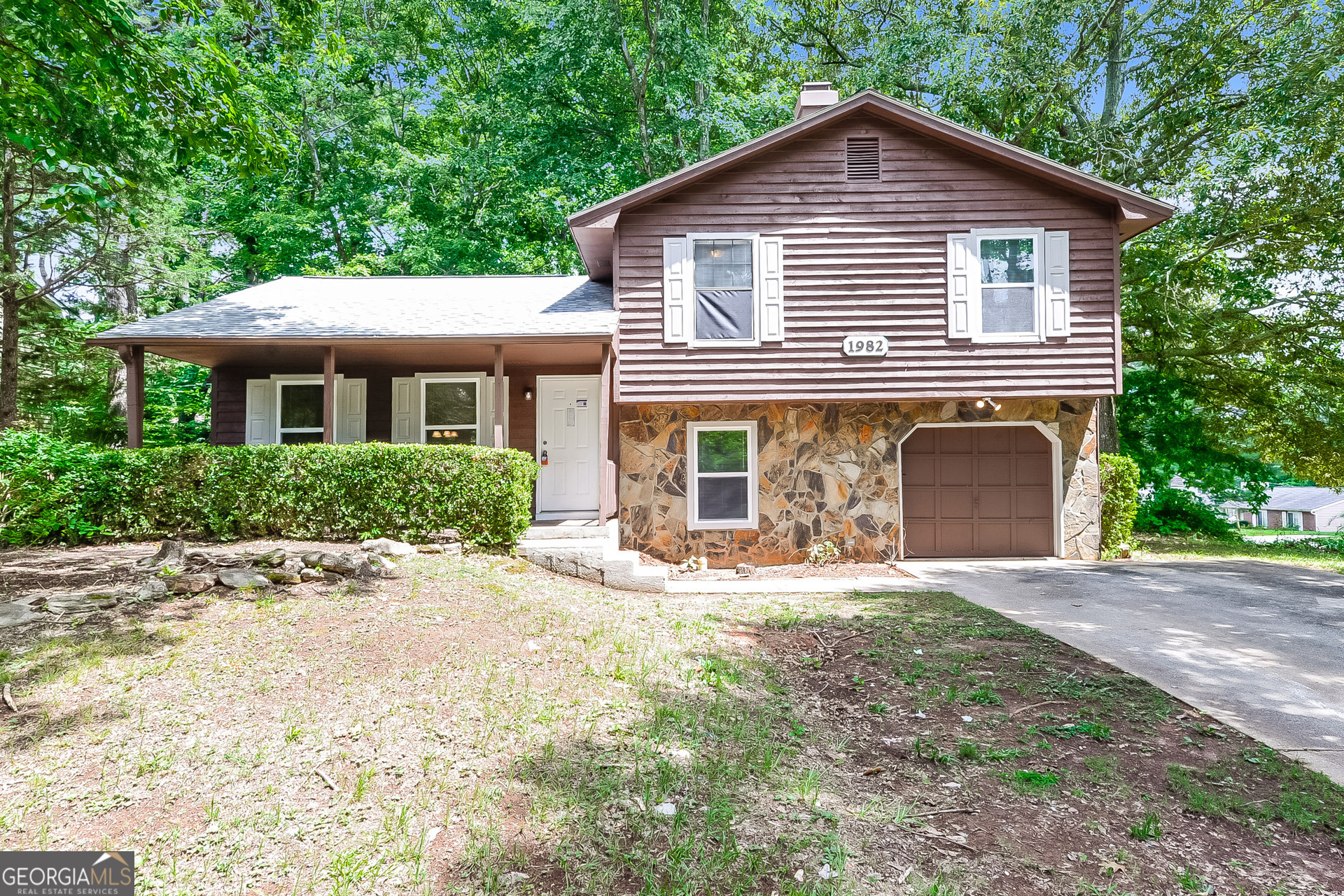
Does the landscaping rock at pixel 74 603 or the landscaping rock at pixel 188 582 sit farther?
the landscaping rock at pixel 188 582

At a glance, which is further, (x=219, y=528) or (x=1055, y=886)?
(x=219, y=528)

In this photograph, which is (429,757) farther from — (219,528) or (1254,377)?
(1254,377)

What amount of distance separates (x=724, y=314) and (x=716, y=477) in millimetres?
2393

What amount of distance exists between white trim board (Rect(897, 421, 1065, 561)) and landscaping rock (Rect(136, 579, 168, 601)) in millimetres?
8769

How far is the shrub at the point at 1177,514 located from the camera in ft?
49.6

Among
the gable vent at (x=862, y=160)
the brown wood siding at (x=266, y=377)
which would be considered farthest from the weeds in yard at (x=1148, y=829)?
the brown wood siding at (x=266, y=377)

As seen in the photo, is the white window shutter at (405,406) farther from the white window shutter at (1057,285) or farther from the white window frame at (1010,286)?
the white window shutter at (1057,285)

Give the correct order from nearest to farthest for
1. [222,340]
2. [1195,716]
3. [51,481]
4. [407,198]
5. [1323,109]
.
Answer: [1195,716] < [51,481] < [222,340] < [1323,109] < [407,198]

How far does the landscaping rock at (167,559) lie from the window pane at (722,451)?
20.7 feet

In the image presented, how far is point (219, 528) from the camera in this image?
25.1 feet

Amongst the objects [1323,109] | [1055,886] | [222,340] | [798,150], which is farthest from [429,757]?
[1323,109]

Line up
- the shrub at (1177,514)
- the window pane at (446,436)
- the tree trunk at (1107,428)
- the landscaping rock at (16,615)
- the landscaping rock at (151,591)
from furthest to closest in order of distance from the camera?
the shrub at (1177,514), the tree trunk at (1107,428), the window pane at (446,436), the landscaping rock at (151,591), the landscaping rock at (16,615)

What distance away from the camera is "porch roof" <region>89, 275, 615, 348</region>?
834 centimetres

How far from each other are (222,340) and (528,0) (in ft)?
45.9
